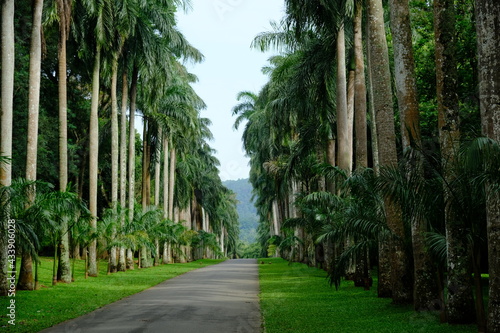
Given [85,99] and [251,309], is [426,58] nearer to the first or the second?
[251,309]

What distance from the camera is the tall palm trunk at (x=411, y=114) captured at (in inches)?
436

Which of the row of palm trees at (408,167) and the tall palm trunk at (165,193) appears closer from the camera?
the row of palm trees at (408,167)

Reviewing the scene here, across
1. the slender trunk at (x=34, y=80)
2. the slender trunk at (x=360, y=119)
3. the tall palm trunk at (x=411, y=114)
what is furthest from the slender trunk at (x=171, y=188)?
the tall palm trunk at (x=411, y=114)

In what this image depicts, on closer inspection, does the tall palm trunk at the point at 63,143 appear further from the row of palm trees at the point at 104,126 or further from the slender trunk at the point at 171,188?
the slender trunk at the point at 171,188

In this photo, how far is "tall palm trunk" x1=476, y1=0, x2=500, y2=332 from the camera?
766cm

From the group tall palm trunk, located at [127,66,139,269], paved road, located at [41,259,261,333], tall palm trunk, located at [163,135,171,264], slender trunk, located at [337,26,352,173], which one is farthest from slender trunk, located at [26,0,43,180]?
tall palm trunk, located at [163,135,171,264]

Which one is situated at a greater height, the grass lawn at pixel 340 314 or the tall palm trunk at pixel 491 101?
the tall palm trunk at pixel 491 101

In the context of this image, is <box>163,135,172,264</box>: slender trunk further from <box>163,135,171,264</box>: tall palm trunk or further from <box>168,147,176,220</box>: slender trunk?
<box>168,147,176,220</box>: slender trunk

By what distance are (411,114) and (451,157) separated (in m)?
2.55

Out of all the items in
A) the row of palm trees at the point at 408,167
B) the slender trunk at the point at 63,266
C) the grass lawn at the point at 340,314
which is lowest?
the grass lawn at the point at 340,314

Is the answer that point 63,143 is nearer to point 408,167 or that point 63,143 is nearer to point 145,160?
point 408,167

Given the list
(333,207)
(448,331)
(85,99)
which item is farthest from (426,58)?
(85,99)

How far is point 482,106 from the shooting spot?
26.4 feet

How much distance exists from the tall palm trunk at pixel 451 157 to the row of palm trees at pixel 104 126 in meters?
10.0
